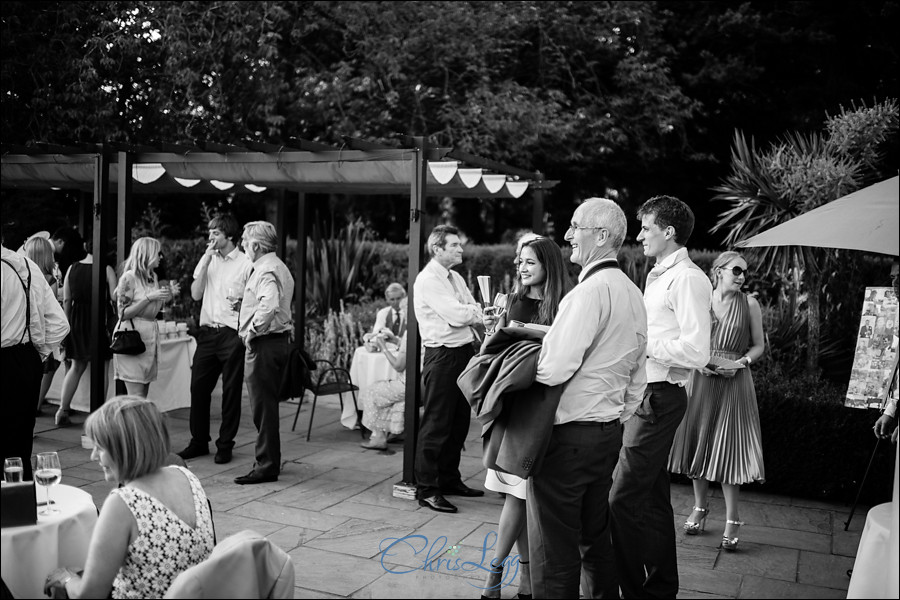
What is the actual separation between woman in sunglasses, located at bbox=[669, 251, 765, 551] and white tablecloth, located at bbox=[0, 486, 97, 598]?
3314 mm

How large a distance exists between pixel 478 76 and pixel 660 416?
37.5ft

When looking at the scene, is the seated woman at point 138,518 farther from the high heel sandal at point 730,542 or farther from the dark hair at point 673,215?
the high heel sandal at point 730,542

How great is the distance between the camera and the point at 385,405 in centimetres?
689

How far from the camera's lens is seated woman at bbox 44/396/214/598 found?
8.48 feet

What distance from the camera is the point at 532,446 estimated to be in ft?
10.2

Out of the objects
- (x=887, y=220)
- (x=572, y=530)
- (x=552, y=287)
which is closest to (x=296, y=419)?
(x=552, y=287)

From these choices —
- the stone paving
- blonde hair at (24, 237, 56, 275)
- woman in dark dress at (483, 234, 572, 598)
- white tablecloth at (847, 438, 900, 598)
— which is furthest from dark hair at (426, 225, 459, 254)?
blonde hair at (24, 237, 56, 275)

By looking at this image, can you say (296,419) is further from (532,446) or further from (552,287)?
(532,446)

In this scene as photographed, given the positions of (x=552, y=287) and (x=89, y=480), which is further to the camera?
(x=89, y=480)

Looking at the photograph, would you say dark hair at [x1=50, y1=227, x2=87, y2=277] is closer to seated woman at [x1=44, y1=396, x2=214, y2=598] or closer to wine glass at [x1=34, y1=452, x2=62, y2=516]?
wine glass at [x1=34, y1=452, x2=62, y2=516]

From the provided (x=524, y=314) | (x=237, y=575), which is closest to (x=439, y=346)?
(x=524, y=314)

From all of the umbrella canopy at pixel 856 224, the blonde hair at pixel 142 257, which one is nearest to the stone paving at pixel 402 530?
the blonde hair at pixel 142 257

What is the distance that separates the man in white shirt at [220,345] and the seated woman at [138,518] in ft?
12.0

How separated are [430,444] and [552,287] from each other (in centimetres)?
185
